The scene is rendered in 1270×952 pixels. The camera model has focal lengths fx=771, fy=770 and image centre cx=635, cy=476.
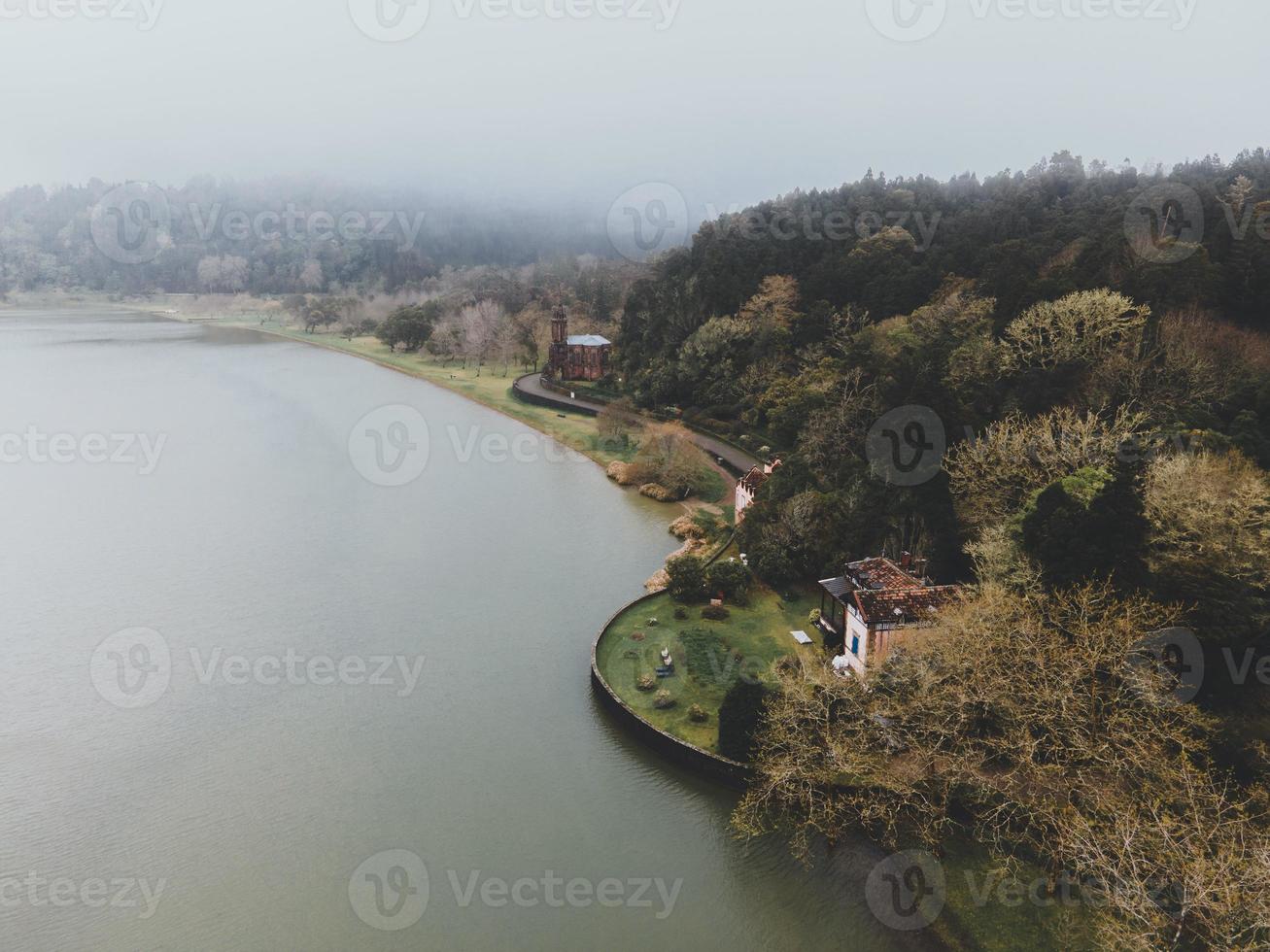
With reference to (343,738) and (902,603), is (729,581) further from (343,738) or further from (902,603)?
(343,738)

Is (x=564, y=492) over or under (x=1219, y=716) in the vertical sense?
under

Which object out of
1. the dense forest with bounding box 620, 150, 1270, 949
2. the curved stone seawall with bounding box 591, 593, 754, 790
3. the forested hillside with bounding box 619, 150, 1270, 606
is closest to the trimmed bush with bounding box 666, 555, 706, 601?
the forested hillside with bounding box 619, 150, 1270, 606

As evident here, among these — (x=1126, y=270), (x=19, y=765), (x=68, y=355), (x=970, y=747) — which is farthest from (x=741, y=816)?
(x=68, y=355)

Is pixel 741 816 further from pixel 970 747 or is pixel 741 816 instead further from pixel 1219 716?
pixel 1219 716

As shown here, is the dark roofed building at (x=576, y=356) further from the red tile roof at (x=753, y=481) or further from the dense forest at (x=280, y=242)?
the dense forest at (x=280, y=242)

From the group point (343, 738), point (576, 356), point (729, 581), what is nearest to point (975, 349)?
point (729, 581)
